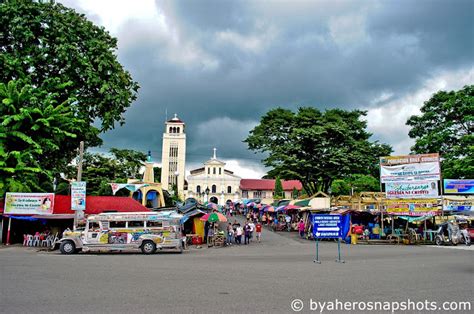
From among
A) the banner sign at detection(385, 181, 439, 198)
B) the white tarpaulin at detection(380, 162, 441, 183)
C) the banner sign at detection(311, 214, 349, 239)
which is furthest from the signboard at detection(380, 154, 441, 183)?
the banner sign at detection(311, 214, 349, 239)

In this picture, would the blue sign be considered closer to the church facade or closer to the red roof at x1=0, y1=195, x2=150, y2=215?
the red roof at x1=0, y1=195, x2=150, y2=215

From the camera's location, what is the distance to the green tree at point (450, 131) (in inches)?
1321

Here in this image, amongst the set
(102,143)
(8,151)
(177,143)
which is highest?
(177,143)

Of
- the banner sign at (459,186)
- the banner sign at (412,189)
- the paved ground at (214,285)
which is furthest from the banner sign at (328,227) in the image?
the banner sign at (459,186)

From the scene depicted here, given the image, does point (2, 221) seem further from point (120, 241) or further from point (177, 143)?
point (177, 143)

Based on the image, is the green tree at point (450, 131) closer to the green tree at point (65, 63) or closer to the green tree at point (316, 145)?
the green tree at point (316, 145)

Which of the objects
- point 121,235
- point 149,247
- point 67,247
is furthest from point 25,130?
point 149,247

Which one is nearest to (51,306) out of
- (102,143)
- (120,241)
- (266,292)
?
(266,292)

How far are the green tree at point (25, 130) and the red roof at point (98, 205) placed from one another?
192cm

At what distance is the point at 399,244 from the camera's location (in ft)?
79.5

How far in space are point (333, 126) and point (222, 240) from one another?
1723cm

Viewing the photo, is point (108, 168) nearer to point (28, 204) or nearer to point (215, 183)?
point (28, 204)

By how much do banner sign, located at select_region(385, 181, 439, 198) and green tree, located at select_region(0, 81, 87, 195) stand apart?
67.5ft

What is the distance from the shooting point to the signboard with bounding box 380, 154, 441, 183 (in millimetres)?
24078
